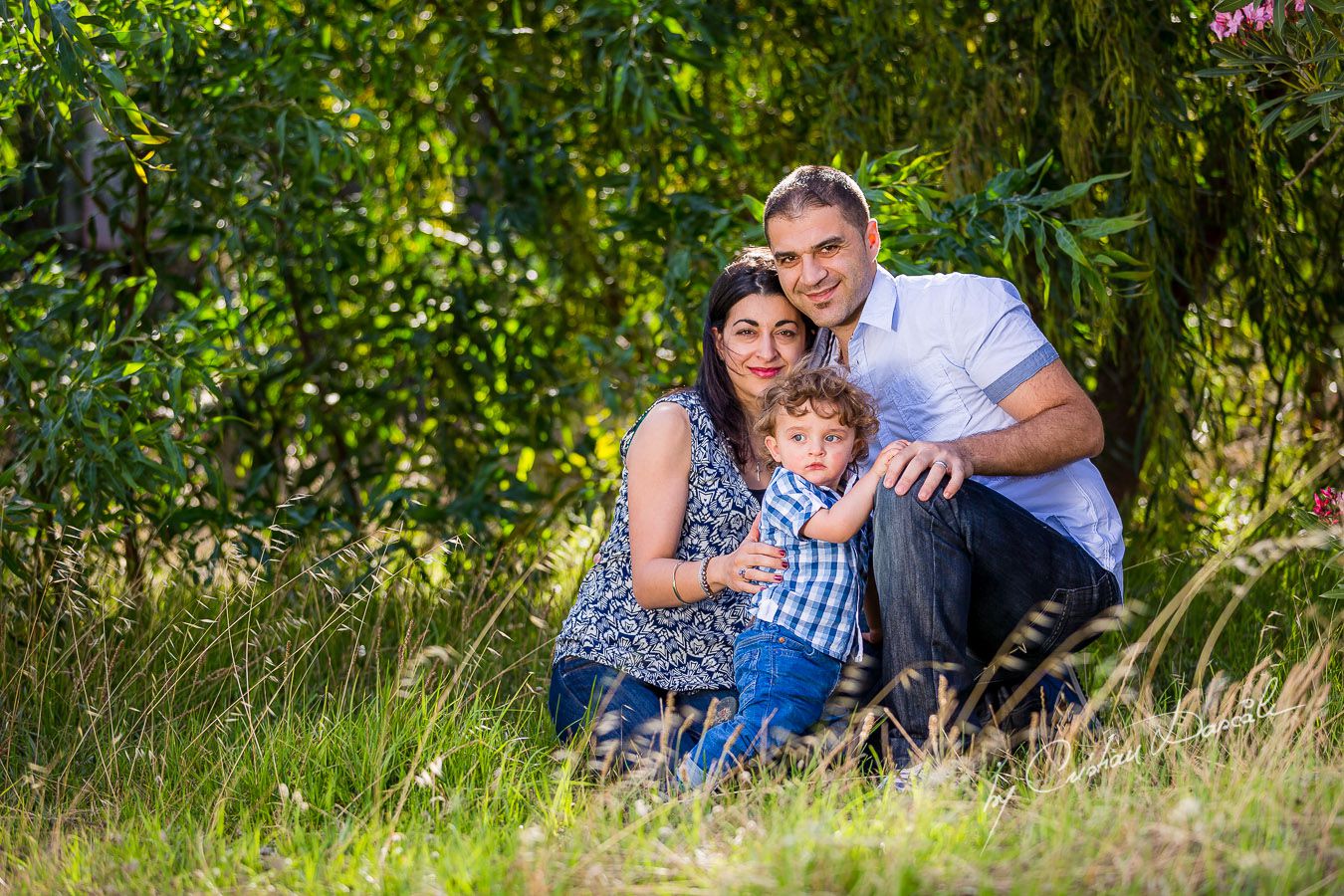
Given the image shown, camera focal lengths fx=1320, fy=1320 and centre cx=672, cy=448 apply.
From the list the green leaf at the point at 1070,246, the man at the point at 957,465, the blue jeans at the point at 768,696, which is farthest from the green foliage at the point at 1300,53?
the blue jeans at the point at 768,696

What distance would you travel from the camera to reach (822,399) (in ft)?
8.46

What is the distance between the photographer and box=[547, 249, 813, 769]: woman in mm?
2730

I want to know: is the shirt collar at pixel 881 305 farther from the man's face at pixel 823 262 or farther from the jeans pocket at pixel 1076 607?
the jeans pocket at pixel 1076 607

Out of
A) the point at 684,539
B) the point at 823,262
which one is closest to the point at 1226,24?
the point at 823,262

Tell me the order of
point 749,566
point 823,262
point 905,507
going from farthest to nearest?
point 823,262, point 749,566, point 905,507

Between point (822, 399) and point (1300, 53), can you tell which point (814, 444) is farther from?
point (1300, 53)

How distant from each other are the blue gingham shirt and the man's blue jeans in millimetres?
100

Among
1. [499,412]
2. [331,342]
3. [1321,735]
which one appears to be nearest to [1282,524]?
[1321,735]

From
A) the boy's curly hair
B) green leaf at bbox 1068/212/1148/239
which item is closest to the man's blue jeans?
the boy's curly hair

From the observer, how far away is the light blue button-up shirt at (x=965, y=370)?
265 centimetres

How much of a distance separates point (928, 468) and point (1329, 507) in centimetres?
108

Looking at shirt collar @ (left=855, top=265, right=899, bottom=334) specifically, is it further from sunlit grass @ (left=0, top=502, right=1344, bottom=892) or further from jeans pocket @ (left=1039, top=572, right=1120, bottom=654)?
sunlit grass @ (left=0, top=502, right=1344, bottom=892)

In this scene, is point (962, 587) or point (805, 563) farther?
point (805, 563)

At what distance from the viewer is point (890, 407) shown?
9.26 feet
